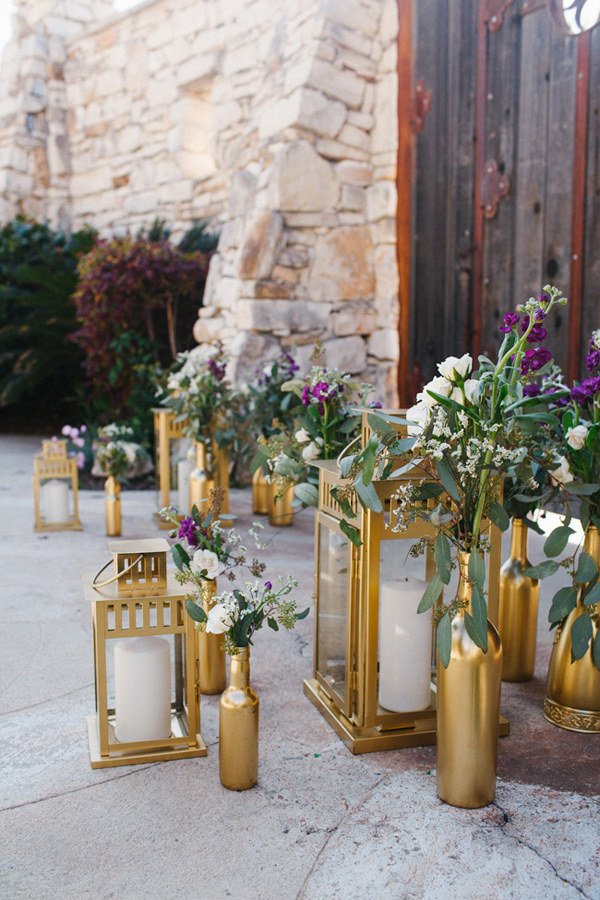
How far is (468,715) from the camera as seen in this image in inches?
59.1

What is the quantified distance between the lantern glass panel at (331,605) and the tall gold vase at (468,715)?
478 millimetres

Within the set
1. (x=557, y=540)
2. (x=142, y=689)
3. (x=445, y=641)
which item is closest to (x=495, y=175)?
(x=557, y=540)

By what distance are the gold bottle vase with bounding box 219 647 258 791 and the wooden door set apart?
2691mm

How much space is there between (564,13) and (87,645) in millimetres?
3497

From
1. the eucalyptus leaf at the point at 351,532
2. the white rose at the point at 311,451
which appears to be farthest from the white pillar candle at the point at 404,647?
the white rose at the point at 311,451

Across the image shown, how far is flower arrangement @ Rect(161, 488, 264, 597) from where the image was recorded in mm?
1738

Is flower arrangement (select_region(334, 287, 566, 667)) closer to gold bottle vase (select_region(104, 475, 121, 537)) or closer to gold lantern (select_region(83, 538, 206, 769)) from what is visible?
gold lantern (select_region(83, 538, 206, 769))

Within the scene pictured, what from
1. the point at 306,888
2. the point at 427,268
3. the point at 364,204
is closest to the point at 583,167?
the point at 427,268

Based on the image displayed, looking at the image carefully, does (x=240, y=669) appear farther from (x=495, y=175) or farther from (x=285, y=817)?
(x=495, y=175)

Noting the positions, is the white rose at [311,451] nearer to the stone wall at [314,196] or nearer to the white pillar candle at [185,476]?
the white pillar candle at [185,476]

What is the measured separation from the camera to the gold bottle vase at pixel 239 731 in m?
1.56

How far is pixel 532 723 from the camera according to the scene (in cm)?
191

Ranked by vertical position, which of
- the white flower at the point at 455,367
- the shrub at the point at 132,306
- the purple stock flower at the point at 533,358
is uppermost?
the shrub at the point at 132,306

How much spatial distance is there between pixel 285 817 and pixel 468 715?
0.40m
